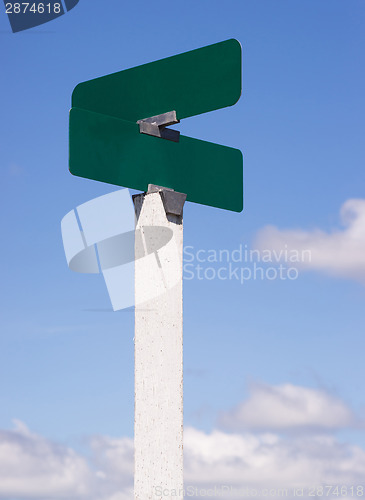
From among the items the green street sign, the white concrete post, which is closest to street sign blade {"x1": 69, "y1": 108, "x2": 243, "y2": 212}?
the green street sign

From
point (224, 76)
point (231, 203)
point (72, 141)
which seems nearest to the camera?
point (72, 141)

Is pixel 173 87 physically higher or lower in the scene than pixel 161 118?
higher

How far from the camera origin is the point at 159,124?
367 cm

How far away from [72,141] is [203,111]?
72cm

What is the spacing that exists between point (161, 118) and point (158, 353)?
3.86 feet

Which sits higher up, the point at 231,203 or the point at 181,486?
the point at 231,203

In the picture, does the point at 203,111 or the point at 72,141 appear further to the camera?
the point at 203,111

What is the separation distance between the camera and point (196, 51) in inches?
147

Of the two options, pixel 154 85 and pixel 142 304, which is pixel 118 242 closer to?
pixel 142 304

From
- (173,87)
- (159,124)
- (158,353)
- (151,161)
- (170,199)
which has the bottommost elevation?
(158,353)

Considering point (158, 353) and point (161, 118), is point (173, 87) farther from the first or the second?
point (158, 353)

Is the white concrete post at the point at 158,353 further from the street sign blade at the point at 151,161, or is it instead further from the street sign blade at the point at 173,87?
the street sign blade at the point at 173,87

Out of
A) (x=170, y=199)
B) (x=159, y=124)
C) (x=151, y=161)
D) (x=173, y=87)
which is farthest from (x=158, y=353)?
(x=173, y=87)

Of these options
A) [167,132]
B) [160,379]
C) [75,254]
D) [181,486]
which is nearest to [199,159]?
[167,132]
